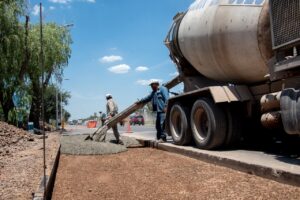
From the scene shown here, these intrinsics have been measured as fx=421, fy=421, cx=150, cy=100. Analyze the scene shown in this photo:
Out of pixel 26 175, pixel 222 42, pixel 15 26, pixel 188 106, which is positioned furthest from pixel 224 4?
pixel 15 26

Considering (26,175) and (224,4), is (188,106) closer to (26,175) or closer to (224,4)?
(224,4)

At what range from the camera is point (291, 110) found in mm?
6059

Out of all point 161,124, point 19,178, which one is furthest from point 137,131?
point 19,178

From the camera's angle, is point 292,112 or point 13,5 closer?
point 292,112

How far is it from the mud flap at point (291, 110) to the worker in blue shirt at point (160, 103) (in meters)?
5.27

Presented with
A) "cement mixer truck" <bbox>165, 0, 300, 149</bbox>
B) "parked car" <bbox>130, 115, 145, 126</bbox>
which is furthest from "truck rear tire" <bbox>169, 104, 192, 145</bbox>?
"parked car" <bbox>130, 115, 145, 126</bbox>

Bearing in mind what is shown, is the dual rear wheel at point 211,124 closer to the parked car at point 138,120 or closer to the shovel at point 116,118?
the shovel at point 116,118

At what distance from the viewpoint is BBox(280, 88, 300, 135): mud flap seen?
5.96 meters

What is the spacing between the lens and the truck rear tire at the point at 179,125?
32.3 feet

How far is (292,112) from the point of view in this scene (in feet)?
19.8

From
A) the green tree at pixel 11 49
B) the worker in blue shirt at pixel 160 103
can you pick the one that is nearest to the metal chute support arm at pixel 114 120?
the worker in blue shirt at pixel 160 103

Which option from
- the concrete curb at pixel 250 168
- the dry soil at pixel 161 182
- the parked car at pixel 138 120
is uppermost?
the parked car at pixel 138 120

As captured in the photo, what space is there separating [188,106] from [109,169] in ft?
10.5

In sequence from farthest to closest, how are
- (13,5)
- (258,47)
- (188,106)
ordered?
(13,5)
(188,106)
(258,47)
